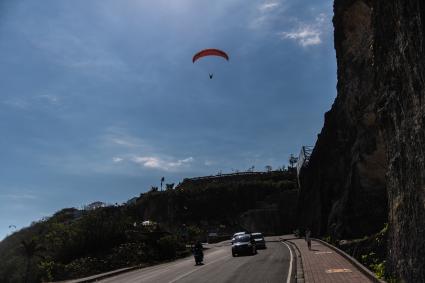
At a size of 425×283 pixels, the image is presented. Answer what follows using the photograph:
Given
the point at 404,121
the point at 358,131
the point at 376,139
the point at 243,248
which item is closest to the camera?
the point at 404,121

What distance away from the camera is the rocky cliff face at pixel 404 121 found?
10.1 metres

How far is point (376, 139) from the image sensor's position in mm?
30875

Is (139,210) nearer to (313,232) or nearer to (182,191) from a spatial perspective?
(182,191)

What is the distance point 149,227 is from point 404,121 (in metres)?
43.1

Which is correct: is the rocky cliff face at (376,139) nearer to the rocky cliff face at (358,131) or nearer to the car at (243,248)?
the rocky cliff face at (358,131)

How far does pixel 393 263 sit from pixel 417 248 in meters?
3.01

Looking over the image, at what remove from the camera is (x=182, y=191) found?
4656 inches

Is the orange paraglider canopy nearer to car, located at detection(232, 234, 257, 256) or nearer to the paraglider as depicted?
the paraglider

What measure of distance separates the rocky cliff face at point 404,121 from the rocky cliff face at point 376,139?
20mm

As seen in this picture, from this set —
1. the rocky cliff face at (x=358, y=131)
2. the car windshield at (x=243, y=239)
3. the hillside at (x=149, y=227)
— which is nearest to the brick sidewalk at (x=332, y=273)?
the rocky cliff face at (x=358, y=131)

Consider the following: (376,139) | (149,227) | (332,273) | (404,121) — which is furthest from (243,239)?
(404,121)

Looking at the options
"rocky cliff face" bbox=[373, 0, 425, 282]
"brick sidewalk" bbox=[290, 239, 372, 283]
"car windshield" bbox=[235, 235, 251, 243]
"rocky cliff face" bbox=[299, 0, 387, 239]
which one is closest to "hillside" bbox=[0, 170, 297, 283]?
"car windshield" bbox=[235, 235, 251, 243]

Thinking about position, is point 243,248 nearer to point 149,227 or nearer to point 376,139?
point 376,139

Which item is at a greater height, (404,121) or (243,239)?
(404,121)
